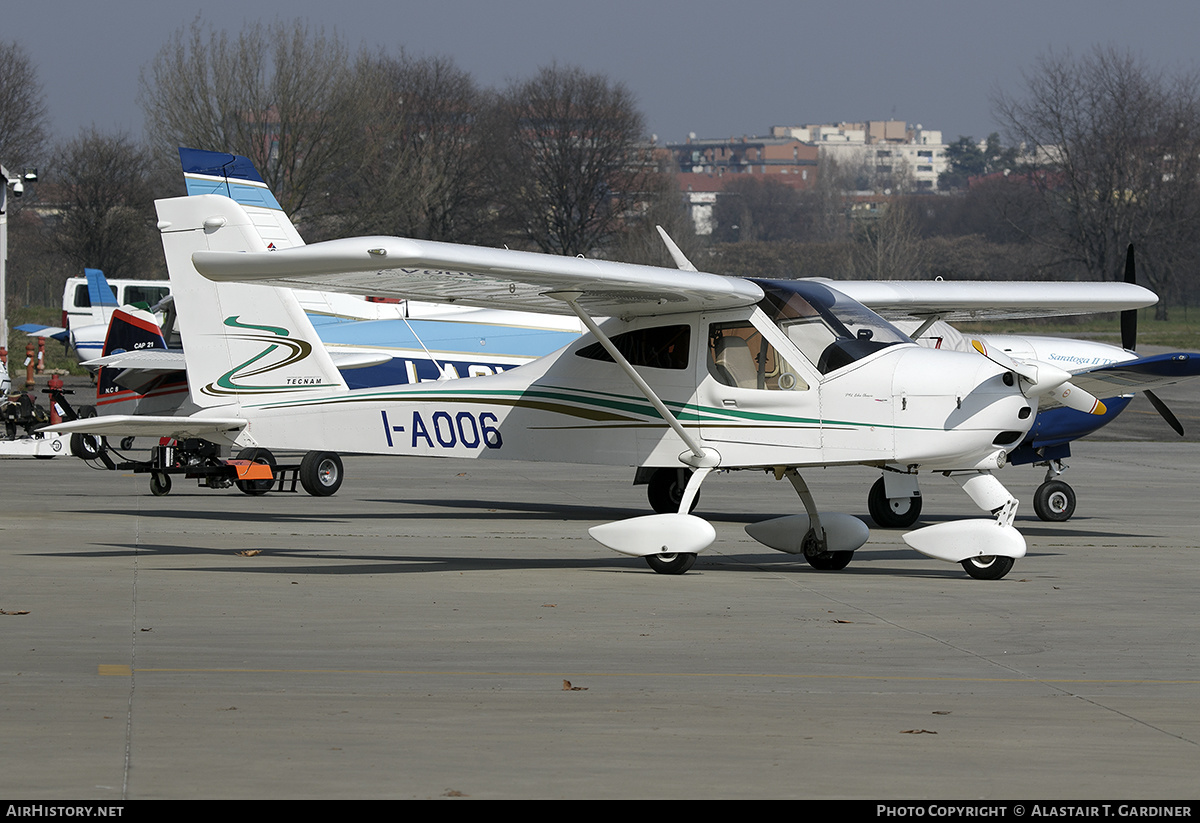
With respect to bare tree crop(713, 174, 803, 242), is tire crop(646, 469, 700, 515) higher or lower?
lower

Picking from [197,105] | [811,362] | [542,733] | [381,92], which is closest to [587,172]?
[381,92]

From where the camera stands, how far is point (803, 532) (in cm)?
1141

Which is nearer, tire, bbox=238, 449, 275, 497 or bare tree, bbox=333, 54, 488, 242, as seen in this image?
tire, bbox=238, 449, 275, 497

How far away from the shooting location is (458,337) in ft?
64.4

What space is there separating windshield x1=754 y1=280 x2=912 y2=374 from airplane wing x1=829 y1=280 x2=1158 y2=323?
3068 millimetres

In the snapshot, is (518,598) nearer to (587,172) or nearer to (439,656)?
(439,656)

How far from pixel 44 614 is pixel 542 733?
398 centimetres

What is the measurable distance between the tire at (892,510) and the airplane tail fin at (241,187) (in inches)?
342

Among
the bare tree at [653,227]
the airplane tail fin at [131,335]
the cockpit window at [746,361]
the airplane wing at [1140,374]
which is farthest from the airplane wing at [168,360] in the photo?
the bare tree at [653,227]

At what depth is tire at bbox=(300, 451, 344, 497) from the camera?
1662 cm

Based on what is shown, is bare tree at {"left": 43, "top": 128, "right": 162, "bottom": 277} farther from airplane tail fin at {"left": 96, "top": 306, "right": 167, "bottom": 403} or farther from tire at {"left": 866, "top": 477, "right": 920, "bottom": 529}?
tire at {"left": 866, "top": 477, "right": 920, "bottom": 529}

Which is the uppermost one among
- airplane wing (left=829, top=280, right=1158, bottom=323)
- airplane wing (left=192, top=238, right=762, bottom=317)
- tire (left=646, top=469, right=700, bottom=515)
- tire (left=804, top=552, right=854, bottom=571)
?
airplane wing (left=192, top=238, right=762, bottom=317)

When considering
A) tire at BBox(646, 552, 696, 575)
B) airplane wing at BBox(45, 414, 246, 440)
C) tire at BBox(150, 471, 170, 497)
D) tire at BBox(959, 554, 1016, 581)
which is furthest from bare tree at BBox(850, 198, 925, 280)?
tire at BBox(646, 552, 696, 575)

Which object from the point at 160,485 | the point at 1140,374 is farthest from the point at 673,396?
the point at 160,485
